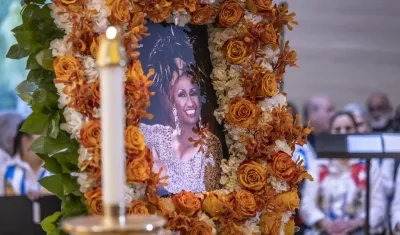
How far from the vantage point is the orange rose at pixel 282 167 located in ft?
6.45

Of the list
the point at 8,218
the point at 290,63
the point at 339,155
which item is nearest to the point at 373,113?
the point at 339,155

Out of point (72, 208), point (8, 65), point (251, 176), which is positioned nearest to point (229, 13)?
point (251, 176)

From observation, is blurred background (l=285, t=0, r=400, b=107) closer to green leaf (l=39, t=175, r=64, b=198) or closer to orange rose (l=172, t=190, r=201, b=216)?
orange rose (l=172, t=190, r=201, b=216)

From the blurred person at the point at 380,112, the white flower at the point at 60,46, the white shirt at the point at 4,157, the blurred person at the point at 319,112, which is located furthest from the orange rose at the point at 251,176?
the blurred person at the point at 380,112

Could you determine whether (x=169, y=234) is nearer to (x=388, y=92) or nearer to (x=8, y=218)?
(x=8, y=218)

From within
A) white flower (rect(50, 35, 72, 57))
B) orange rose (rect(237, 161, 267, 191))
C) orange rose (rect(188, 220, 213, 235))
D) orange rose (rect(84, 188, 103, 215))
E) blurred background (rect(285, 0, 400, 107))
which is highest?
blurred background (rect(285, 0, 400, 107))

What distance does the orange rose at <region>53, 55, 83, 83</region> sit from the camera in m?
1.68

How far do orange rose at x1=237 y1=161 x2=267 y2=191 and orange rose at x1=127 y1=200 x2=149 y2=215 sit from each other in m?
0.32

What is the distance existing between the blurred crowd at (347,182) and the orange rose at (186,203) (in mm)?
2578

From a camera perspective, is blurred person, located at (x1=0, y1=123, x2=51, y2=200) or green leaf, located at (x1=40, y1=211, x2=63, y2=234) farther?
blurred person, located at (x1=0, y1=123, x2=51, y2=200)

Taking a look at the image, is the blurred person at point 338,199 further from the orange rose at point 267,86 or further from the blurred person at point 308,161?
the orange rose at point 267,86

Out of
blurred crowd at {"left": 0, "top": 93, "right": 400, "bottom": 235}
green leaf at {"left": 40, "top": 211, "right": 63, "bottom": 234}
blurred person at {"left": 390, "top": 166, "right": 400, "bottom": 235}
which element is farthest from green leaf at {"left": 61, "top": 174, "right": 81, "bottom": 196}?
blurred person at {"left": 390, "top": 166, "right": 400, "bottom": 235}

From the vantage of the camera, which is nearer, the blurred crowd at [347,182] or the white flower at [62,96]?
the white flower at [62,96]

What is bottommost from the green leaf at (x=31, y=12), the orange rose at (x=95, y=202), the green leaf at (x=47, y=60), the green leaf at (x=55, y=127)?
the orange rose at (x=95, y=202)
